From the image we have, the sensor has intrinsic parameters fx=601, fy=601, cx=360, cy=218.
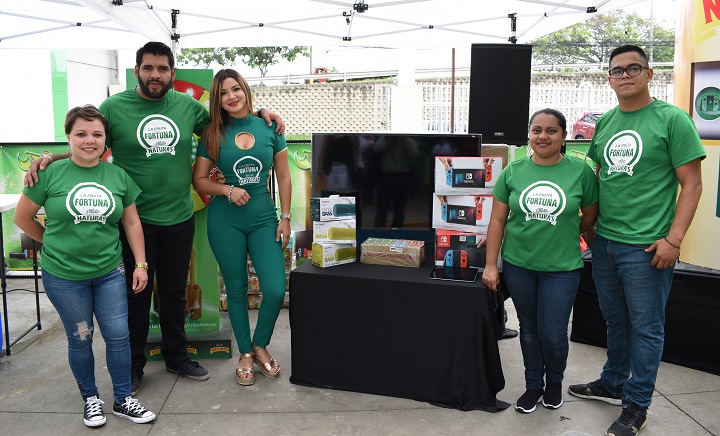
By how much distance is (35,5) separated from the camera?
575cm

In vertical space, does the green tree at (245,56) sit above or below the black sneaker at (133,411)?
above

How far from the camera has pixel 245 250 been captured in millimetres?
3125

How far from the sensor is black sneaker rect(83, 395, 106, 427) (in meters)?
2.71

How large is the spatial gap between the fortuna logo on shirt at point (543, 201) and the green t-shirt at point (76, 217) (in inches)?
69.3

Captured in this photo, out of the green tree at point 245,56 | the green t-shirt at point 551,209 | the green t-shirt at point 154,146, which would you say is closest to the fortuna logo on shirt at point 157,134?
the green t-shirt at point 154,146

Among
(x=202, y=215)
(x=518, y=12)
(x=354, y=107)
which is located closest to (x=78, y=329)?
(x=202, y=215)

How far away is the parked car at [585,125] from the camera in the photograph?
44.4ft

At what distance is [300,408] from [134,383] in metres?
0.89

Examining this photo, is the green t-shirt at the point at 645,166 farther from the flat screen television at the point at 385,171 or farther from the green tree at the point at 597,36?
the green tree at the point at 597,36

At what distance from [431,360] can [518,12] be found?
14.8 ft

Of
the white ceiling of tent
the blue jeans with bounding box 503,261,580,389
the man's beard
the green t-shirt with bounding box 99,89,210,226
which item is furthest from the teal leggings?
the white ceiling of tent

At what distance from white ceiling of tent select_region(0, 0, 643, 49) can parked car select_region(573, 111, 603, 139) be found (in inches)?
299

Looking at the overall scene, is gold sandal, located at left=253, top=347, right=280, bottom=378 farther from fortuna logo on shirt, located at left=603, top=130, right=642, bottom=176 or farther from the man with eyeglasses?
fortuna logo on shirt, located at left=603, top=130, right=642, bottom=176

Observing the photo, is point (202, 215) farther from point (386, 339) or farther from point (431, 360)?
point (431, 360)
